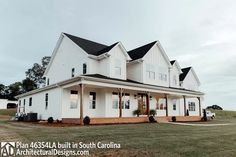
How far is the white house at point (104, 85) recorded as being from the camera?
20188mm

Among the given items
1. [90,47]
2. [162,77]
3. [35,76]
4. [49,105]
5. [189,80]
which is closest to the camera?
[49,105]

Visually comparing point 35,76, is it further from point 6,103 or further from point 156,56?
point 156,56

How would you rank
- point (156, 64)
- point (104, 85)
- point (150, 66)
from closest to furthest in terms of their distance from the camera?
1. point (104, 85)
2. point (150, 66)
3. point (156, 64)

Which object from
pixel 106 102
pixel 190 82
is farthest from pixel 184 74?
pixel 106 102

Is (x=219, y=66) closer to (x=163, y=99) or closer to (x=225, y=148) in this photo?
(x=163, y=99)

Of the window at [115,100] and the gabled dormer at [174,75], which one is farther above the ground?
the gabled dormer at [174,75]

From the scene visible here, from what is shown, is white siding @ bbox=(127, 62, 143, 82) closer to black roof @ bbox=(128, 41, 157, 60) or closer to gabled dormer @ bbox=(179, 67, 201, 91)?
black roof @ bbox=(128, 41, 157, 60)

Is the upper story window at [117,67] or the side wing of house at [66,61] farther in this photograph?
the side wing of house at [66,61]

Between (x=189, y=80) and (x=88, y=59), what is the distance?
1872cm

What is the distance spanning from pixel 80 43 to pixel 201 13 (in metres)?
13.7

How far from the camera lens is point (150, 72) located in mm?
26094

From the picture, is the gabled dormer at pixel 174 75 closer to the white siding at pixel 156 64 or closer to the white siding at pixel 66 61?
the white siding at pixel 156 64

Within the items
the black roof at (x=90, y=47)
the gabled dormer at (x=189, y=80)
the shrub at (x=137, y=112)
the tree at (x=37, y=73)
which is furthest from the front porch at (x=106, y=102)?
the tree at (x=37, y=73)

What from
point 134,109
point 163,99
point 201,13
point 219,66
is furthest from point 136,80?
point 219,66
